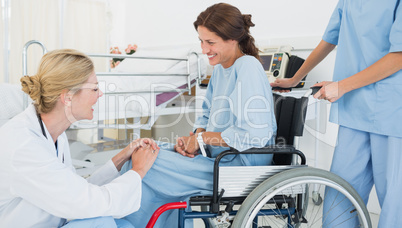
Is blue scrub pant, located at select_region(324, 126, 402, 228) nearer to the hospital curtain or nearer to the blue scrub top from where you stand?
the blue scrub top

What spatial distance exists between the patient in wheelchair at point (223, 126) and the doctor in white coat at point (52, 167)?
0.22m

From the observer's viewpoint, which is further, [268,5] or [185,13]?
[185,13]

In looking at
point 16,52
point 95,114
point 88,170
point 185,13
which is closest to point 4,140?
point 95,114

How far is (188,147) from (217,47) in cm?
45

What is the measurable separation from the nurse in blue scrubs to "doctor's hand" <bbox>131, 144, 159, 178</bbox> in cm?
67

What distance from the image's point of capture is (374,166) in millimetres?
1369

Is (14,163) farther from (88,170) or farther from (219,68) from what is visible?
(88,170)

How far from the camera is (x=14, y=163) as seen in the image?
1052mm

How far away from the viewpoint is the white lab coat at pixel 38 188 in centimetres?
105

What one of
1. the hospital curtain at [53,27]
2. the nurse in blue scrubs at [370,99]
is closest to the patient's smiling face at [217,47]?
the nurse in blue scrubs at [370,99]

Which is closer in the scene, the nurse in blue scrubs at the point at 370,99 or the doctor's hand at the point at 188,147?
the nurse in blue scrubs at the point at 370,99

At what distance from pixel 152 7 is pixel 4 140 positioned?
3537mm

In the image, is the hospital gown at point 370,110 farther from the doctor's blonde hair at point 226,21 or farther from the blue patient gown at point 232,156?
the doctor's blonde hair at point 226,21

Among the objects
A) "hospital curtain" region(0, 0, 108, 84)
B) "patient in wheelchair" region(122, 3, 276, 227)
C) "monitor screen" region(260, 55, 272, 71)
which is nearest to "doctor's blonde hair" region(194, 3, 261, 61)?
"patient in wheelchair" region(122, 3, 276, 227)
